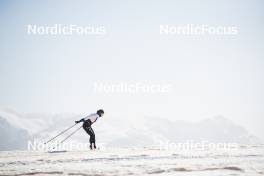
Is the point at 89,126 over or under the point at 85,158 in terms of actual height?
over

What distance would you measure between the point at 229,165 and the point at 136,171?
3.25 metres

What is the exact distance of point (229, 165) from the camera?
36.2 feet

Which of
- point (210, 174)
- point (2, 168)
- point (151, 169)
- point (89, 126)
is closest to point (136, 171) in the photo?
point (151, 169)

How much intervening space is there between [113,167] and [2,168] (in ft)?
13.0

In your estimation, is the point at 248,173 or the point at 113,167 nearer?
the point at 248,173

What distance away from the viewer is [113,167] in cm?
1104

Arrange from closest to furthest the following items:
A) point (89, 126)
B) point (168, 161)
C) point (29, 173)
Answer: point (29, 173) → point (168, 161) → point (89, 126)

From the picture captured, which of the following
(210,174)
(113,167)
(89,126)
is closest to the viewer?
(210,174)

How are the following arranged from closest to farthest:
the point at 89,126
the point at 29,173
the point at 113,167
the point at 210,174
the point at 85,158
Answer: the point at 210,174 < the point at 29,173 < the point at 113,167 < the point at 85,158 < the point at 89,126

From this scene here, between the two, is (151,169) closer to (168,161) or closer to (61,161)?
(168,161)

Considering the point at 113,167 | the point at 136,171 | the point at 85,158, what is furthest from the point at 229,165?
the point at 85,158

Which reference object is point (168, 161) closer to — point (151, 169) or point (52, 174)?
point (151, 169)

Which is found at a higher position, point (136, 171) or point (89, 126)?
point (89, 126)

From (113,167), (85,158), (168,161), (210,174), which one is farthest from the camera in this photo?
(85,158)
